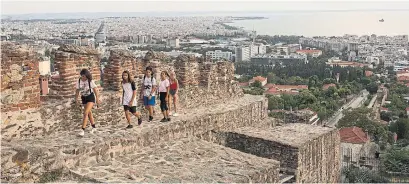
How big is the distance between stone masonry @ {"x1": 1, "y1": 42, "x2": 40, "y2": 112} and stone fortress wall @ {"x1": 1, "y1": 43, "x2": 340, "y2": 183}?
67 mm

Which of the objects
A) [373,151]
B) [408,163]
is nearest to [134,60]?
[408,163]

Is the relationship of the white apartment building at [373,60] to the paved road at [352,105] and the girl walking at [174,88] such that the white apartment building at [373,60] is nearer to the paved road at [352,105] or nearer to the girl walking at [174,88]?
the paved road at [352,105]

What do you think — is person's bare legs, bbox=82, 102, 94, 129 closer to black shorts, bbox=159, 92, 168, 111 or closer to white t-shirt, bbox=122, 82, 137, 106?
white t-shirt, bbox=122, 82, 137, 106

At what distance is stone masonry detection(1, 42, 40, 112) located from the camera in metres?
5.49

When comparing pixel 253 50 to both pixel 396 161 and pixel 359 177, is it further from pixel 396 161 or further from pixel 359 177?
pixel 359 177

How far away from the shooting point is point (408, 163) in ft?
82.4

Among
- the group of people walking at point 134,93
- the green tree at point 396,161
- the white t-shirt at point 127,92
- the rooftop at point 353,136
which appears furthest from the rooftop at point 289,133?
the rooftop at point 353,136

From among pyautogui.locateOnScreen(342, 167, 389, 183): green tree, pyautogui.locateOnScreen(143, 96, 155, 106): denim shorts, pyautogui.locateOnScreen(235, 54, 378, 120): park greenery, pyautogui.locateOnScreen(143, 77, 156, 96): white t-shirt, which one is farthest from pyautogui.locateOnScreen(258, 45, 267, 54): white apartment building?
pyautogui.locateOnScreen(143, 77, 156, 96): white t-shirt

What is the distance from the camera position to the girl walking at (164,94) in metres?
7.49

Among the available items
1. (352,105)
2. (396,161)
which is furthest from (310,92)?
(396,161)

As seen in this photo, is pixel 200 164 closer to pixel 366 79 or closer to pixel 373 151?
pixel 373 151

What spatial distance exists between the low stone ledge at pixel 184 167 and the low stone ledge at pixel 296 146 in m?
1.22

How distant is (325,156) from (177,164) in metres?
3.96

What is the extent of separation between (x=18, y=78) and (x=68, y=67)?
0.89 meters
